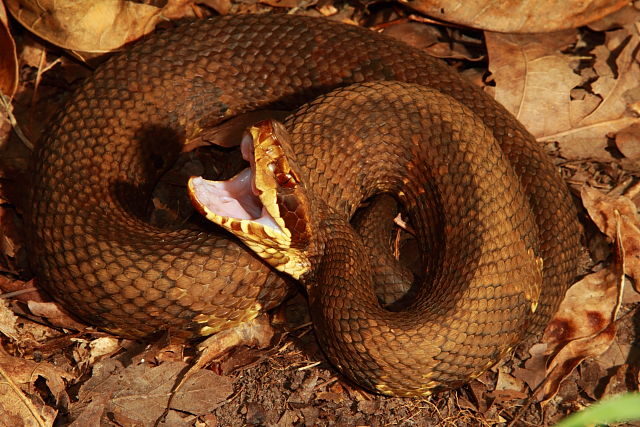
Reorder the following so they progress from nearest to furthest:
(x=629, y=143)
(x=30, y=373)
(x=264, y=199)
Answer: (x=264, y=199), (x=30, y=373), (x=629, y=143)

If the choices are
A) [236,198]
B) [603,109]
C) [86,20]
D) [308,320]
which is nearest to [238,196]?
[236,198]

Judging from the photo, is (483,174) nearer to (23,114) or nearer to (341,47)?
(341,47)

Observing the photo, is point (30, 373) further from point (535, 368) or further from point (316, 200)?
point (535, 368)

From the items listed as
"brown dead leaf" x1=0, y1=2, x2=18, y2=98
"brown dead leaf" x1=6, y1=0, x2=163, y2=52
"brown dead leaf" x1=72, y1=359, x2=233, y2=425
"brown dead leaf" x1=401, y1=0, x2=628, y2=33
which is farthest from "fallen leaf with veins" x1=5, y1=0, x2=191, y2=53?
"brown dead leaf" x1=72, y1=359, x2=233, y2=425

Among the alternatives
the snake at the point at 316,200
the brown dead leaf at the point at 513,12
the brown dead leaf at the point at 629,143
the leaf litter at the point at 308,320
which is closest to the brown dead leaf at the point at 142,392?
the leaf litter at the point at 308,320

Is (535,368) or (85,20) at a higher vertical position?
(85,20)

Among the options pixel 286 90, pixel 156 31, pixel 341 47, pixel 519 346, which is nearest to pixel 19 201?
pixel 156 31
